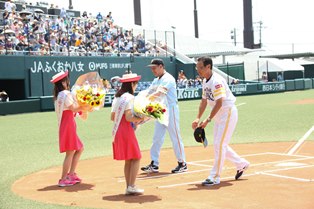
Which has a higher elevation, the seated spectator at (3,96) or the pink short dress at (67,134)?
the seated spectator at (3,96)

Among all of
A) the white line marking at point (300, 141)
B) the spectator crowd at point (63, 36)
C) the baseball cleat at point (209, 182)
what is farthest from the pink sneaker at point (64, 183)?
the spectator crowd at point (63, 36)

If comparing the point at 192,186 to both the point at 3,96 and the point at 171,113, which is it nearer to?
the point at 171,113

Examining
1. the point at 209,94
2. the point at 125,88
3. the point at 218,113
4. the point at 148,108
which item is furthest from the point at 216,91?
the point at 125,88

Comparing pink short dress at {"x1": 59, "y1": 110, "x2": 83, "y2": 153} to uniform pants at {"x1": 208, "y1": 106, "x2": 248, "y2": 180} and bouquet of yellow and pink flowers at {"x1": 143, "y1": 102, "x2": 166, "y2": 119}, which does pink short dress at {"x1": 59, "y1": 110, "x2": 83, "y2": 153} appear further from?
uniform pants at {"x1": 208, "y1": 106, "x2": 248, "y2": 180}

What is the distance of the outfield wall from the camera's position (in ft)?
87.6

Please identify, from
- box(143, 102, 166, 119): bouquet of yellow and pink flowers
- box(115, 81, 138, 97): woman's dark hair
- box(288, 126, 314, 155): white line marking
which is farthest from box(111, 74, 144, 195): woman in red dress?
box(288, 126, 314, 155): white line marking

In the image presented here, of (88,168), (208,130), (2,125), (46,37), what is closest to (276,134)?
(208,130)

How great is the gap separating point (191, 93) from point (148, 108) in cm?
2960

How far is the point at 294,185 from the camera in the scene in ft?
24.6

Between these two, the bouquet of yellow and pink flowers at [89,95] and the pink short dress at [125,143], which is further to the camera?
the bouquet of yellow and pink flowers at [89,95]

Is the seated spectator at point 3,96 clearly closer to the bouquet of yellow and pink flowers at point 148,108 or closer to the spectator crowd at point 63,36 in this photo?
the spectator crowd at point 63,36

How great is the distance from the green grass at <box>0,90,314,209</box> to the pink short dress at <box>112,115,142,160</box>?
1.11 m

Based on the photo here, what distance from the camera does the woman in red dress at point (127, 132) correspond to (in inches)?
283

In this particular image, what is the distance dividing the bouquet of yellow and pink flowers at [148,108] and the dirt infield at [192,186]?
3.60 ft
